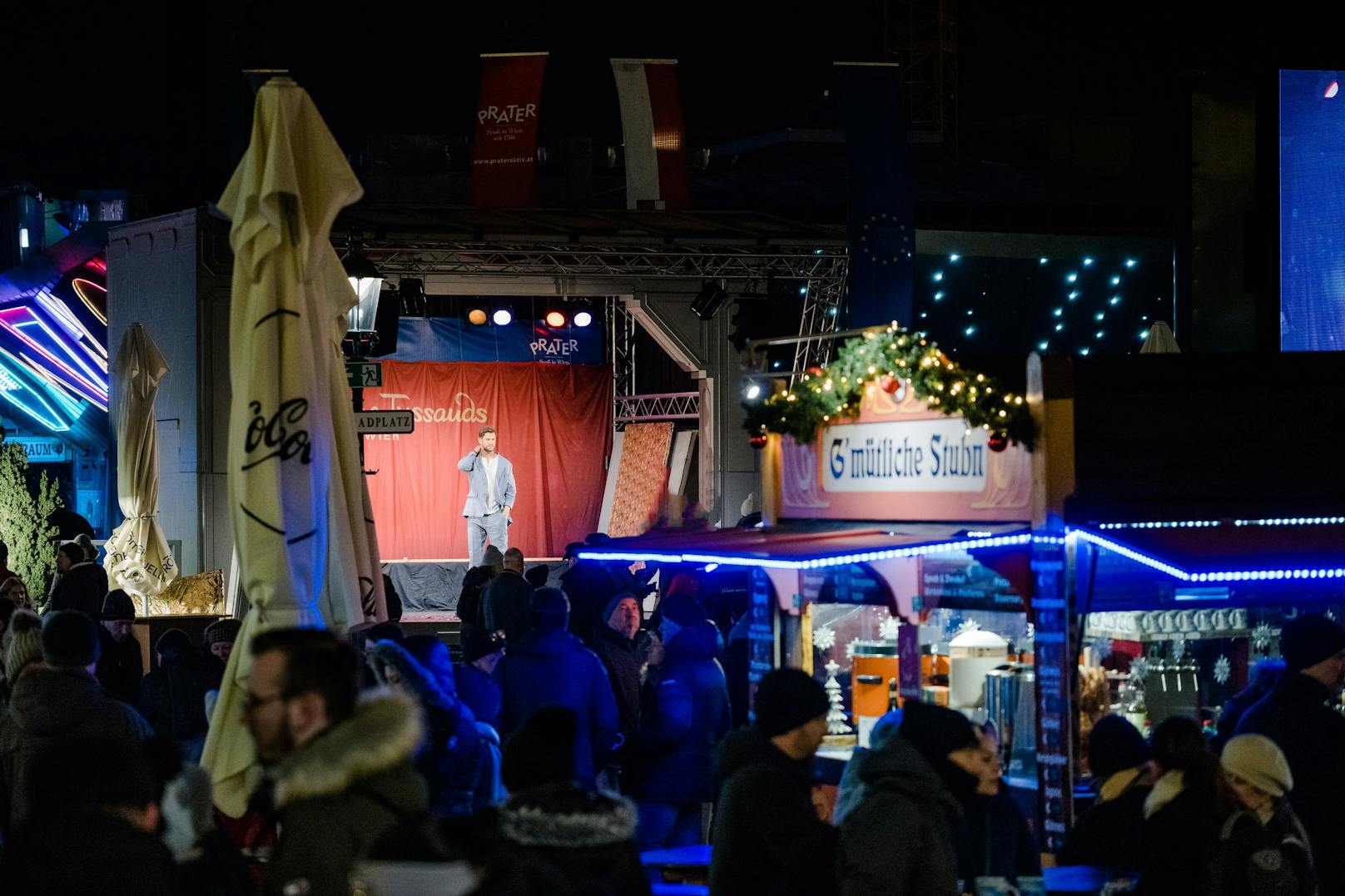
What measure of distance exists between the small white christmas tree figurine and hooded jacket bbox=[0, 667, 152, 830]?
15.7 ft

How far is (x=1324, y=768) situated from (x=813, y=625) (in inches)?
170

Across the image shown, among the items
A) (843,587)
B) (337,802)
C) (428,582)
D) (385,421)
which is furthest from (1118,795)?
(428,582)

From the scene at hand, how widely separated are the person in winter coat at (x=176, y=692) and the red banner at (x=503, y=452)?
15888 millimetres

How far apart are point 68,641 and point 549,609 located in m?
2.45

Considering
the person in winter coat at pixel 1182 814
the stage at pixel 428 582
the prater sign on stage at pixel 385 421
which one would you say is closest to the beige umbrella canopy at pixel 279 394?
the person in winter coat at pixel 1182 814

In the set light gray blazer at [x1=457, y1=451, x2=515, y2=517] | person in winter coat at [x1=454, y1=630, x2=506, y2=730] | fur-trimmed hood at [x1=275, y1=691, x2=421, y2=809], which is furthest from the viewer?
light gray blazer at [x1=457, y1=451, x2=515, y2=517]

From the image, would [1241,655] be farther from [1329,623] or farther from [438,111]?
[438,111]

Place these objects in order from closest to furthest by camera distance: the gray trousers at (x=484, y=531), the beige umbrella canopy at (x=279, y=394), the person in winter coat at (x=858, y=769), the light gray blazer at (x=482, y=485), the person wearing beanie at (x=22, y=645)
Result: the person in winter coat at (x=858, y=769)
the beige umbrella canopy at (x=279, y=394)
the person wearing beanie at (x=22, y=645)
the light gray blazer at (x=482, y=485)
the gray trousers at (x=484, y=531)

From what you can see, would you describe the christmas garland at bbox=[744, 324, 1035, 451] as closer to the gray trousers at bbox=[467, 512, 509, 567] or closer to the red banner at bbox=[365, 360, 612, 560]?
the gray trousers at bbox=[467, 512, 509, 567]

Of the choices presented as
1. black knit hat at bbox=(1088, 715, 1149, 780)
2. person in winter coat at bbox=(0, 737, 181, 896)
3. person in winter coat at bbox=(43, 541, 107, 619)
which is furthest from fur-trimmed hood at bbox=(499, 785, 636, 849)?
person in winter coat at bbox=(43, 541, 107, 619)

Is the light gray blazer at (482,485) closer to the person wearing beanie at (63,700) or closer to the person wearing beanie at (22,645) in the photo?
the person wearing beanie at (22,645)

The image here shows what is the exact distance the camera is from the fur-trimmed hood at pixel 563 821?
12.2 feet

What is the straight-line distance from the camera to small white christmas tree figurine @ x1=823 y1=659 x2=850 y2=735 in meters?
10.1

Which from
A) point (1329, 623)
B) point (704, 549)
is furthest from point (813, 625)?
point (1329, 623)
